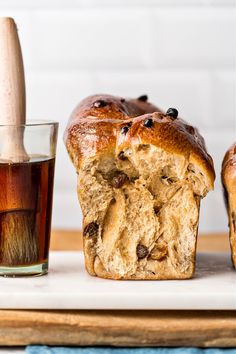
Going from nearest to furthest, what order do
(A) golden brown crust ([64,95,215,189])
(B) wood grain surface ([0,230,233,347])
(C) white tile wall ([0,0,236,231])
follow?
1. (B) wood grain surface ([0,230,233,347])
2. (A) golden brown crust ([64,95,215,189])
3. (C) white tile wall ([0,0,236,231])

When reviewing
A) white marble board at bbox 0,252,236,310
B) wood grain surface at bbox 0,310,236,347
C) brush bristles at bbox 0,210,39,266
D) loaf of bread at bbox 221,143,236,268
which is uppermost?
loaf of bread at bbox 221,143,236,268

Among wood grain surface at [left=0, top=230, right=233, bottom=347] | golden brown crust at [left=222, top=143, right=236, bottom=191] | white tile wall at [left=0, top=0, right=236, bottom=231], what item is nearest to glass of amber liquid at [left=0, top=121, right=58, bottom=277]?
wood grain surface at [left=0, top=230, right=233, bottom=347]

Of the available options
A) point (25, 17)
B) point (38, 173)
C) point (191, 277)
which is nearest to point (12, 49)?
point (38, 173)

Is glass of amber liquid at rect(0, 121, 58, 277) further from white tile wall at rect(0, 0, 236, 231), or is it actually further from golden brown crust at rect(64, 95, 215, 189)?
white tile wall at rect(0, 0, 236, 231)

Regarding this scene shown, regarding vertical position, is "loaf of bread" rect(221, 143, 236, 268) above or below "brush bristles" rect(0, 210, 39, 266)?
above

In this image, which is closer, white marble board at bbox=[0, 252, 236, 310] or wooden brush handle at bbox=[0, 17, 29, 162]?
white marble board at bbox=[0, 252, 236, 310]

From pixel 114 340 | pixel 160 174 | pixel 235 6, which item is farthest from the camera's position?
pixel 235 6

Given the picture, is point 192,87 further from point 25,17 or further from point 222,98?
point 25,17
